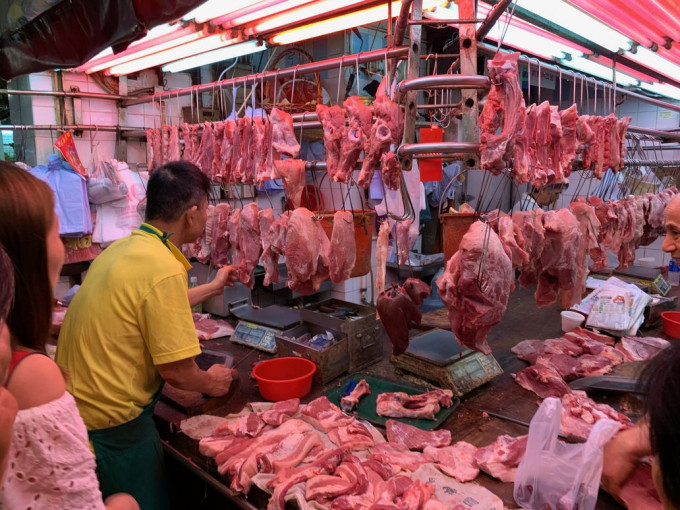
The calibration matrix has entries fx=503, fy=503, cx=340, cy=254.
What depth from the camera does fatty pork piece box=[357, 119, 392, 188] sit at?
8.82 feet

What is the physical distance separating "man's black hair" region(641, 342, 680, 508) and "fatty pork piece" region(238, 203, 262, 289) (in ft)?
9.25

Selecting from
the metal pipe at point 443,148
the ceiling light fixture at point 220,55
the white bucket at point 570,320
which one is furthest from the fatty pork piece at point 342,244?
the white bucket at point 570,320

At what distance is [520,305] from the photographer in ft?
17.0

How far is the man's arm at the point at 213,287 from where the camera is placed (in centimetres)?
347

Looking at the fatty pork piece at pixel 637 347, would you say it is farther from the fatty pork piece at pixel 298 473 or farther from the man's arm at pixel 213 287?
the man's arm at pixel 213 287

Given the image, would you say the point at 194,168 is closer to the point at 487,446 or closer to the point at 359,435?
the point at 359,435

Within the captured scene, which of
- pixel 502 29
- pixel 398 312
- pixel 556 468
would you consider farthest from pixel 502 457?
pixel 502 29

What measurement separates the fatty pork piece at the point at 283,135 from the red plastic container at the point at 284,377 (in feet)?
4.56

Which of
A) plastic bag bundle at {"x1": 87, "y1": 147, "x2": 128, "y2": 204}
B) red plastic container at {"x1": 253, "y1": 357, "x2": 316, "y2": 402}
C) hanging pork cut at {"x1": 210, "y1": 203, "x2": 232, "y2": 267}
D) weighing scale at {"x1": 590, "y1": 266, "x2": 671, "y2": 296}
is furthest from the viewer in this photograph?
weighing scale at {"x1": 590, "y1": 266, "x2": 671, "y2": 296}

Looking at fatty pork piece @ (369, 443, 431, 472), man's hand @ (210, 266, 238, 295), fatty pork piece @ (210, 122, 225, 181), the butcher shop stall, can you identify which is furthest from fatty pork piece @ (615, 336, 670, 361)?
fatty pork piece @ (210, 122, 225, 181)

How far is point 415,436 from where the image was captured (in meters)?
2.70

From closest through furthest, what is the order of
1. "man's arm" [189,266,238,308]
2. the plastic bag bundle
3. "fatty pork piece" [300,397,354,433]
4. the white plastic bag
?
the white plastic bag → "fatty pork piece" [300,397,354,433] → "man's arm" [189,266,238,308] → the plastic bag bundle

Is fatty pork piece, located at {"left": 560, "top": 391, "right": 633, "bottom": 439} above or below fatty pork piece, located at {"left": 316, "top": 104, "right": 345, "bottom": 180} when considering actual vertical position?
below

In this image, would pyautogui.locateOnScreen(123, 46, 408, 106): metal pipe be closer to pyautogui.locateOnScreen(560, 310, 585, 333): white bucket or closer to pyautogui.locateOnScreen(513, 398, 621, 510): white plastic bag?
pyautogui.locateOnScreen(513, 398, 621, 510): white plastic bag
